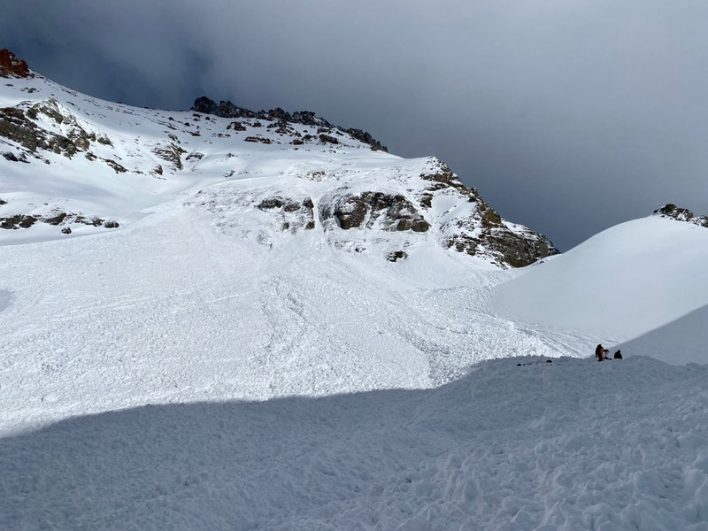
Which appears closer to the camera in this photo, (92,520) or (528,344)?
(92,520)

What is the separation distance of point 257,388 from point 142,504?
776cm

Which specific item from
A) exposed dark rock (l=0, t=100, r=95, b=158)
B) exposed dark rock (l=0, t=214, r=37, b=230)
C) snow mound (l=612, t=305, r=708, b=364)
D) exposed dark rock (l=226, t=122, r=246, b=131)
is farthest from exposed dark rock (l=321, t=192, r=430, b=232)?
exposed dark rock (l=226, t=122, r=246, b=131)

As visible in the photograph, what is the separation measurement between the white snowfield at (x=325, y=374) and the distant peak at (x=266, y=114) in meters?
102

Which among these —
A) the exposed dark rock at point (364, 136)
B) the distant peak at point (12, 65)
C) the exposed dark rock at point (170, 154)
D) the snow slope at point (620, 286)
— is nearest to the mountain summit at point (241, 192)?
the exposed dark rock at point (170, 154)

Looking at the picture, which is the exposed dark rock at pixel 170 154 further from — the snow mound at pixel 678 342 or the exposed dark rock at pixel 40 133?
the snow mound at pixel 678 342

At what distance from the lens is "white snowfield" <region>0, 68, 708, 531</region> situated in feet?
28.0

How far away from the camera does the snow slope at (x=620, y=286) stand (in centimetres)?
2655

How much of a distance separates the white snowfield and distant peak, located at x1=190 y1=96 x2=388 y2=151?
335 ft

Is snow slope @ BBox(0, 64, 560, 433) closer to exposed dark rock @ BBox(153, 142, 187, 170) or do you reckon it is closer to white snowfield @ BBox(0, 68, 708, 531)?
white snowfield @ BBox(0, 68, 708, 531)

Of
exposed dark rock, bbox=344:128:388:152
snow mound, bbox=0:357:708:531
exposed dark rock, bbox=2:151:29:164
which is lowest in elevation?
snow mound, bbox=0:357:708:531

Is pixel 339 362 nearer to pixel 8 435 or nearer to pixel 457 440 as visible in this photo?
pixel 457 440

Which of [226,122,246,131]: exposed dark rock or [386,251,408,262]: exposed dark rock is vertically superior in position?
[226,122,246,131]: exposed dark rock

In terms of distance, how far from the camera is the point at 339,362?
2114 centimetres

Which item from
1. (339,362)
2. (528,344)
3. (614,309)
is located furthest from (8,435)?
(614,309)
